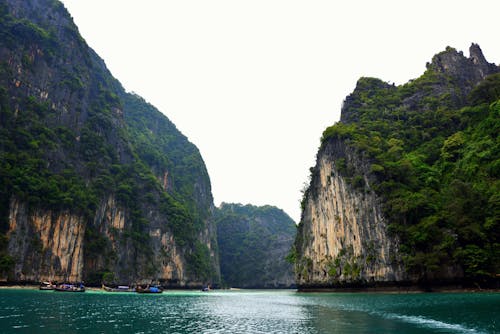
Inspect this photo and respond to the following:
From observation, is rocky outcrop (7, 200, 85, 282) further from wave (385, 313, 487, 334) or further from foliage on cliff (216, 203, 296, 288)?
foliage on cliff (216, 203, 296, 288)

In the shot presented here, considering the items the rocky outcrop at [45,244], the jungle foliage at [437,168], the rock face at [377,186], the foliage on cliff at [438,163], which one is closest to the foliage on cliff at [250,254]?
the rock face at [377,186]

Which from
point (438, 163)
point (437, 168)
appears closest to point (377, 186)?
point (437, 168)

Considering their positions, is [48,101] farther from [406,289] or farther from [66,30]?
[406,289]

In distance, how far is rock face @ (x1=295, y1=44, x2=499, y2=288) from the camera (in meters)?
48.7

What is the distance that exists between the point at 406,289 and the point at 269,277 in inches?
4254

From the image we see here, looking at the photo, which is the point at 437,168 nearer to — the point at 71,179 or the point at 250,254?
the point at 71,179

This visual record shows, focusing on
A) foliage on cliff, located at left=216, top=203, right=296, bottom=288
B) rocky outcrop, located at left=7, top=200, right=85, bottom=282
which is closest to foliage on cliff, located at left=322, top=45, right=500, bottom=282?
rocky outcrop, located at left=7, top=200, right=85, bottom=282

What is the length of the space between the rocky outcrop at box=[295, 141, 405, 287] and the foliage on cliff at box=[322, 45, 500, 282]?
52.5 inches

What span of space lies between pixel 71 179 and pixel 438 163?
65.9m

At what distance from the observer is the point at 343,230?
195 feet

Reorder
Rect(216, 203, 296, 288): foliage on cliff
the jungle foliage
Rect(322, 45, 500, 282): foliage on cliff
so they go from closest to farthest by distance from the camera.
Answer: the jungle foliage < Rect(322, 45, 500, 282): foliage on cliff < Rect(216, 203, 296, 288): foliage on cliff

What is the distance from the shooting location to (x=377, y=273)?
2004 inches

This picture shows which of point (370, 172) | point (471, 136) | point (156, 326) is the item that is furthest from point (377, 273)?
point (156, 326)

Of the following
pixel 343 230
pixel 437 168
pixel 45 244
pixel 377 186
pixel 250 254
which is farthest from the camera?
pixel 250 254
